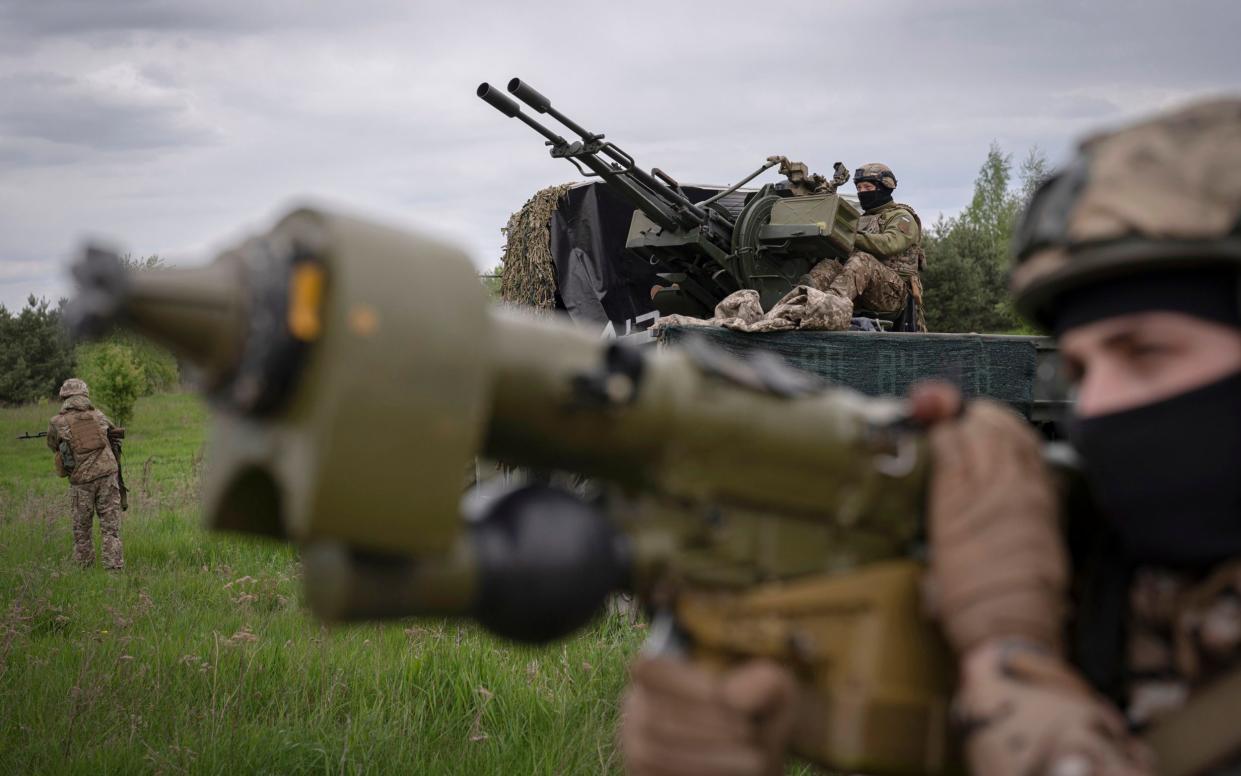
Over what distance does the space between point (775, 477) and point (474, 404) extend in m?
0.41

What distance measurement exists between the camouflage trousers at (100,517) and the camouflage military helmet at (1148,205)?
8.57m

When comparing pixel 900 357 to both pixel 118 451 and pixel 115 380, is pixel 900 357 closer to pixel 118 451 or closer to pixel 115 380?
Answer: pixel 118 451

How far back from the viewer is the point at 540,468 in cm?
140

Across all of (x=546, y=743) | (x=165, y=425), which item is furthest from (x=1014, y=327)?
(x=546, y=743)

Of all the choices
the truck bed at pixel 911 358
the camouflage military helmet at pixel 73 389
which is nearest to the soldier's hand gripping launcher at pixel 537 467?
the truck bed at pixel 911 358

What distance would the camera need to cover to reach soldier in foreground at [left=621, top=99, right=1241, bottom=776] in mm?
1224

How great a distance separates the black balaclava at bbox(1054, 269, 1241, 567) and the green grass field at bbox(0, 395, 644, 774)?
260 centimetres

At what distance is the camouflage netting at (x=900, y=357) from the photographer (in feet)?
21.5

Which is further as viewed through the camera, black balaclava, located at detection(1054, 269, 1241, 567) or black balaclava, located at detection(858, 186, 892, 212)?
black balaclava, located at detection(858, 186, 892, 212)

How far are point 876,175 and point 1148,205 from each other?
7828mm

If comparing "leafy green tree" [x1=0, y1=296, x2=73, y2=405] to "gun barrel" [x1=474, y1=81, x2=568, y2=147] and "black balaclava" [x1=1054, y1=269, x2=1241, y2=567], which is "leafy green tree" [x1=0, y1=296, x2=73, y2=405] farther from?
"black balaclava" [x1=1054, y1=269, x2=1241, y2=567]

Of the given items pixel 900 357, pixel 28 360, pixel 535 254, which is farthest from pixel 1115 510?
pixel 28 360

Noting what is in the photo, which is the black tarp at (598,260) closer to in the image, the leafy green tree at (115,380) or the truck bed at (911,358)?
the truck bed at (911,358)

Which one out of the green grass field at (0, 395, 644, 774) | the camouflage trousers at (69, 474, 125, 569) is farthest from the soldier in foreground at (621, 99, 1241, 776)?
the camouflage trousers at (69, 474, 125, 569)
